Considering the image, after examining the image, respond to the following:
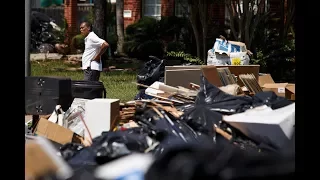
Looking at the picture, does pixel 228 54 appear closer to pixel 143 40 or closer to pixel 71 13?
pixel 143 40

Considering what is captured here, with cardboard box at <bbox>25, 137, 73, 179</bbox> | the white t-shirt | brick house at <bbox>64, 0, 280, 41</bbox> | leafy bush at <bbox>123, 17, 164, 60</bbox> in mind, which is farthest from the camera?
brick house at <bbox>64, 0, 280, 41</bbox>

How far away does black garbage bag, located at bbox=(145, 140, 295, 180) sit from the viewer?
4590 mm

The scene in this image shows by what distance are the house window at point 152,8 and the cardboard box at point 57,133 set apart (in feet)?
70.8

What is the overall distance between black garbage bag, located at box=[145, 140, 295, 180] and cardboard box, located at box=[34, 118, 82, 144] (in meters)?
1.89

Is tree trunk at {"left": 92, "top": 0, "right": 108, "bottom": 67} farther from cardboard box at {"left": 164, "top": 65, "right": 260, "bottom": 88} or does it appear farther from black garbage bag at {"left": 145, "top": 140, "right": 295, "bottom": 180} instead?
black garbage bag at {"left": 145, "top": 140, "right": 295, "bottom": 180}

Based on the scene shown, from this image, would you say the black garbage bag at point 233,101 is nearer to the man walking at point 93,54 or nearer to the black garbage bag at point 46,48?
the man walking at point 93,54

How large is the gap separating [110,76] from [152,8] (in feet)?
35.5

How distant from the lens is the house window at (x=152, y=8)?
2814 centimetres

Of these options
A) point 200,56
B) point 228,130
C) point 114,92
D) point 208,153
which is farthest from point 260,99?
point 200,56

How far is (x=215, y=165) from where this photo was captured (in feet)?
15.3

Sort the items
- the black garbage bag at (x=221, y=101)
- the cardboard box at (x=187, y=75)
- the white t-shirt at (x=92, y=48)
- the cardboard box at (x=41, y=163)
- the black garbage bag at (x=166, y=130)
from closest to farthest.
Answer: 1. the cardboard box at (x=41, y=163)
2. the black garbage bag at (x=166, y=130)
3. the black garbage bag at (x=221, y=101)
4. the cardboard box at (x=187, y=75)
5. the white t-shirt at (x=92, y=48)

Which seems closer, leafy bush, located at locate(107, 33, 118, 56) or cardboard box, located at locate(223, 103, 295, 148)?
cardboard box, located at locate(223, 103, 295, 148)

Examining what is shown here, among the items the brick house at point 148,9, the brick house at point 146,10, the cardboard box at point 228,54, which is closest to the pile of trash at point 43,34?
the brick house at point 146,10

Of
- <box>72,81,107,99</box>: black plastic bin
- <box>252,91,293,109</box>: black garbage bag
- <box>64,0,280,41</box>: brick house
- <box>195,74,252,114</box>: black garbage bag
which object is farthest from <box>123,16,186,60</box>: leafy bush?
<box>252,91,293,109</box>: black garbage bag
